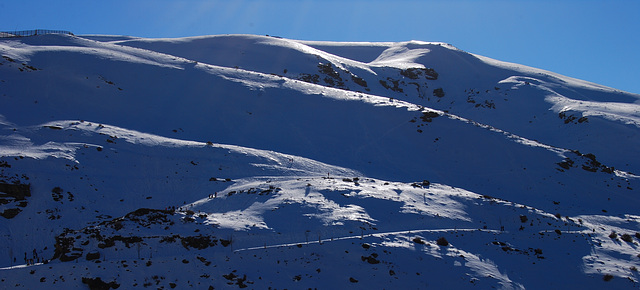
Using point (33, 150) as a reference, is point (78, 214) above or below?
below

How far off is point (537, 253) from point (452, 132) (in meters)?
21.8

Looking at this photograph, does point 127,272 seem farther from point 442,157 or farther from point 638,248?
point 442,157

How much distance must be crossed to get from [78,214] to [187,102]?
2102 centimetres

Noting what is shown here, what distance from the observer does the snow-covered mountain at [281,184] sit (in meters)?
16.8

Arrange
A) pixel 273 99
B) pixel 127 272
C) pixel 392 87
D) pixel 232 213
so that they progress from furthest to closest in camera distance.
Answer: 1. pixel 392 87
2. pixel 273 99
3. pixel 232 213
4. pixel 127 272

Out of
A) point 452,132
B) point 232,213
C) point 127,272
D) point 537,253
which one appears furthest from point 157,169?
point 452,132

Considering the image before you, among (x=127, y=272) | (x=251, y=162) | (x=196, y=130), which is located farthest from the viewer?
(x=196, y=130)

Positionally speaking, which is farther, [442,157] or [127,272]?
[442,157]

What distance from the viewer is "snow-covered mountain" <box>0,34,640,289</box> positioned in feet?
55.1

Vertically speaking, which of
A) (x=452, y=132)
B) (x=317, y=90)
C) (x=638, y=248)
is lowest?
(x=638, y=248)

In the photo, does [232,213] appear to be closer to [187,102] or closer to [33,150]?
[33,150]

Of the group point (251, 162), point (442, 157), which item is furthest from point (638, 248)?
point (251, 162)

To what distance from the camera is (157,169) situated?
90.9 feet

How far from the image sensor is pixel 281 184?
26547 mm
